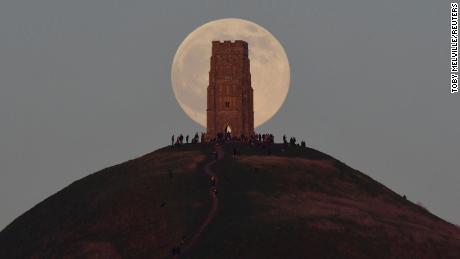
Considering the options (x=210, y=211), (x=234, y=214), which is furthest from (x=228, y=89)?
(x=234, y=214)

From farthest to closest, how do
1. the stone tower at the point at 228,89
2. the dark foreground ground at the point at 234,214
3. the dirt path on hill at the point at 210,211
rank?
the stone tower at the point at 228,89
the dark foreground ground at the point at 234,214
the dirt path on hill at the point at 210,211

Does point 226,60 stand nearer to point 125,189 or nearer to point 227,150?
point 227,150

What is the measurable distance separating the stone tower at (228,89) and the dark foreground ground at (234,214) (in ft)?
90.0

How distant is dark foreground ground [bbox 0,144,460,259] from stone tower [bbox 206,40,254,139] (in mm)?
27436

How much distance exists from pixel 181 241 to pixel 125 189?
70.7ft

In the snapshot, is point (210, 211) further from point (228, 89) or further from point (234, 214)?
point (228, 89)

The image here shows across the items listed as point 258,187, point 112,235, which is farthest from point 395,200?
point 112,235

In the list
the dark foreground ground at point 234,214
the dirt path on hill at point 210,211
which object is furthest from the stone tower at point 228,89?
the dirt path on hill at point 210,211

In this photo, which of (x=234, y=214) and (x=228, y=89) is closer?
(x=234, y=214)

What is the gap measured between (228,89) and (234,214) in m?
61.8

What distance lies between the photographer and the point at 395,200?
5034 inches

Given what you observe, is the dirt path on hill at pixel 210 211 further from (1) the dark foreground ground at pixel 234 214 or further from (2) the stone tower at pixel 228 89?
(2) the stone tower at pixel 228 89

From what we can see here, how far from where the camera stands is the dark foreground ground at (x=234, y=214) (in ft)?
322

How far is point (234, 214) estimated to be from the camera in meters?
103
